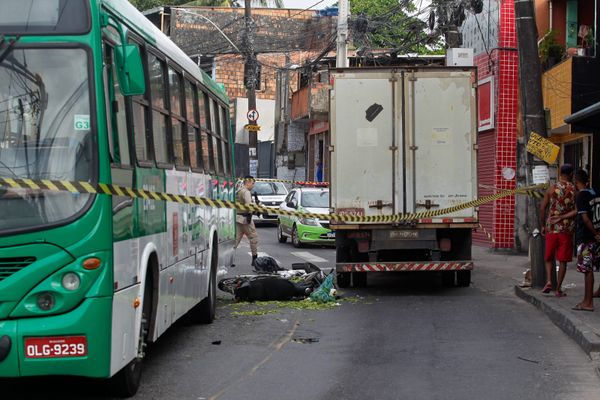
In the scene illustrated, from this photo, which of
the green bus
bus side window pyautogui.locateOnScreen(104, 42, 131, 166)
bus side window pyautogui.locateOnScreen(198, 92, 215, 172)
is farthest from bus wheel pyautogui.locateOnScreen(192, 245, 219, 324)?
bus side window pyautogui.locateOnScreen(104, 42, 131, 166)

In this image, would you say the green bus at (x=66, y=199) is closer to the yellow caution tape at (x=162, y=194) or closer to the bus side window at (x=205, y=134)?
the yellow caution tape at (x=162, y=194)

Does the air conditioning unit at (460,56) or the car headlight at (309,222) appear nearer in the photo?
the air conditioning unit at (460,56)

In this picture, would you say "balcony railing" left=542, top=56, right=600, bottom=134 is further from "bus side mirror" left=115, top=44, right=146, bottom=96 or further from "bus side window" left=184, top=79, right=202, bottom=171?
"bus side mirror" left=115, top=44, right=146, bottom=96

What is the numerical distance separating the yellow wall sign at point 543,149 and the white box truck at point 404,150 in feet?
2.99

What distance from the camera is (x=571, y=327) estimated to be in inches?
428

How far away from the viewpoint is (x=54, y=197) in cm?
630

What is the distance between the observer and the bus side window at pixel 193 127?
1034 centimetres

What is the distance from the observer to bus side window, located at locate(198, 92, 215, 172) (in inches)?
450

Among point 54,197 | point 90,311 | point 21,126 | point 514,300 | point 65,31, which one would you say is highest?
point 65,31

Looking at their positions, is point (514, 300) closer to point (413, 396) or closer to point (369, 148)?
point (369, 148)

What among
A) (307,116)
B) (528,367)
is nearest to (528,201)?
(528,367)

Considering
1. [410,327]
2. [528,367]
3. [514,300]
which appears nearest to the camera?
[528,367]

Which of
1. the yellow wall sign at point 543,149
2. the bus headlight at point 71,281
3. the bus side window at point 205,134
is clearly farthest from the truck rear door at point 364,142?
the bus headlight at point 71,281

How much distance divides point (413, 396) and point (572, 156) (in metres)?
15.7
